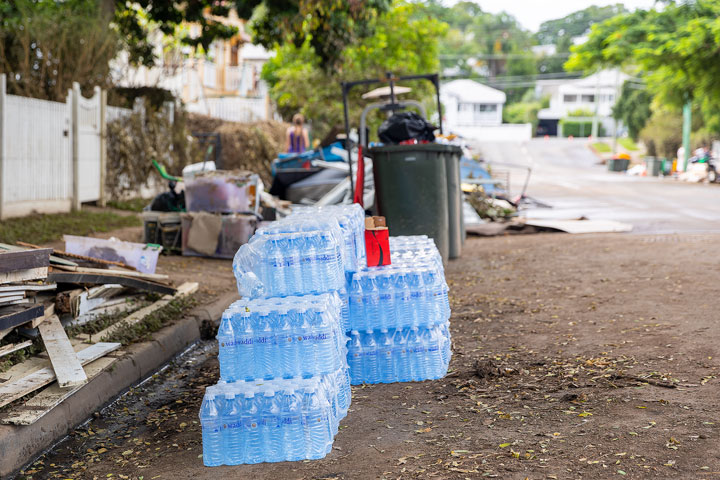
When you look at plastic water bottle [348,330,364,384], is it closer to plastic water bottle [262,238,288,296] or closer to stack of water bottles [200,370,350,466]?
plastic water bottle [262,238,288,296]

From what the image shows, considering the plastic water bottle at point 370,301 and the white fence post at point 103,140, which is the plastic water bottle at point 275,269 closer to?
the plastic water bottle at point 370,301

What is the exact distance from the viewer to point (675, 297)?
7398 mm

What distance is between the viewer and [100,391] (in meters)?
5.37

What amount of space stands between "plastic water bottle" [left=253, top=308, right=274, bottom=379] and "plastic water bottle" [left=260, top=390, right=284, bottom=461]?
0.98 ft

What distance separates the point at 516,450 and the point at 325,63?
1480cm

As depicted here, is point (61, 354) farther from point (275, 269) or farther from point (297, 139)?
point (297, 139)

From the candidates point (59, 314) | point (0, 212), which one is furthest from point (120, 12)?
point (59, 314)

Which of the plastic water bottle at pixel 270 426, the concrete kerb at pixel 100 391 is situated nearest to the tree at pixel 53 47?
the concrete kerb at pixel 100 391

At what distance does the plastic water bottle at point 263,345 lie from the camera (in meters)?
4.42

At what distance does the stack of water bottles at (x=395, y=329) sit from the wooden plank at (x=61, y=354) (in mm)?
1746

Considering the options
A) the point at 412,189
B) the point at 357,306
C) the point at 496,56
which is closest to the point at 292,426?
the point at 357,306

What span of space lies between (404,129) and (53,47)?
833 centimetres

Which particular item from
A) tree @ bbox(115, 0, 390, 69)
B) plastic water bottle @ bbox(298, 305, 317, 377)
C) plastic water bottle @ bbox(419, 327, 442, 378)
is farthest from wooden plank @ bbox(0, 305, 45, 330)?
tree @ bbox(115, 0, 390, 69)

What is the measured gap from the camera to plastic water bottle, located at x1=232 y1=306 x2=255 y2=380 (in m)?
4.42
